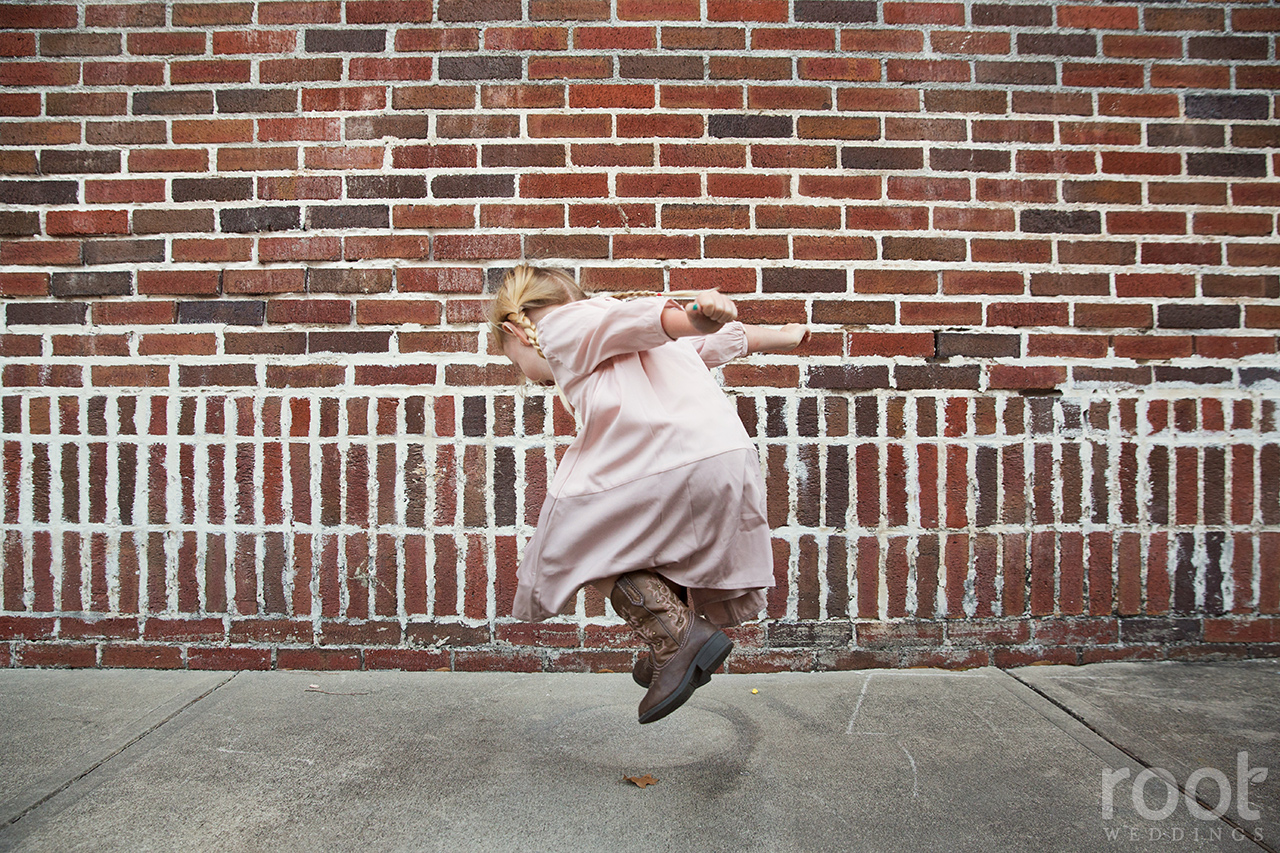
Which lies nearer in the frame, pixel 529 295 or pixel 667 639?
pixel 667 639

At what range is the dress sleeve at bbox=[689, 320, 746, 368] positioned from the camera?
2379mm

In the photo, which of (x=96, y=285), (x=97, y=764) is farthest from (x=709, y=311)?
(x=96, y=285)

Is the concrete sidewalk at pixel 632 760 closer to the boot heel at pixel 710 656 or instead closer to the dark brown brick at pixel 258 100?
the boot heel at pixel 710 656

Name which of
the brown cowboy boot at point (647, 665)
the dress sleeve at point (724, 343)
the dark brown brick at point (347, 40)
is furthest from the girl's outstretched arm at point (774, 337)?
the dark brown brick at point (347, 40)

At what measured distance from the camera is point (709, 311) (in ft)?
5.82

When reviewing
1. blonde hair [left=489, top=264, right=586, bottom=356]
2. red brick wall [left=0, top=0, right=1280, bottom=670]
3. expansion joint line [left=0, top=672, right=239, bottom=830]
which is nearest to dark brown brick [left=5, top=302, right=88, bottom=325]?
red brick wall [left=0, top=0, right=1280, bottom=670]

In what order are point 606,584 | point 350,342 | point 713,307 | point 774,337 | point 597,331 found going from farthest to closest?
point 350,342, point 774,337, point 606,584, point 597,331, point 713,307

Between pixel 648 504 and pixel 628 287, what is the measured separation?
115cm

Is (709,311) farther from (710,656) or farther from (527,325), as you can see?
(710,656)

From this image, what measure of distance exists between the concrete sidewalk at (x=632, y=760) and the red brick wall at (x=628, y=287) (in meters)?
0.22

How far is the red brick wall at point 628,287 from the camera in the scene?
2.93 meters

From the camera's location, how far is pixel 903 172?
303 centimetres

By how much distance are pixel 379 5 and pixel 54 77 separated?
124 cm

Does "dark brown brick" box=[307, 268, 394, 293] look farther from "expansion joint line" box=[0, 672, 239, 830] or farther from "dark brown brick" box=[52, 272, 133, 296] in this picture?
"expansion joint line" box=[0, 672, 239, 830]
